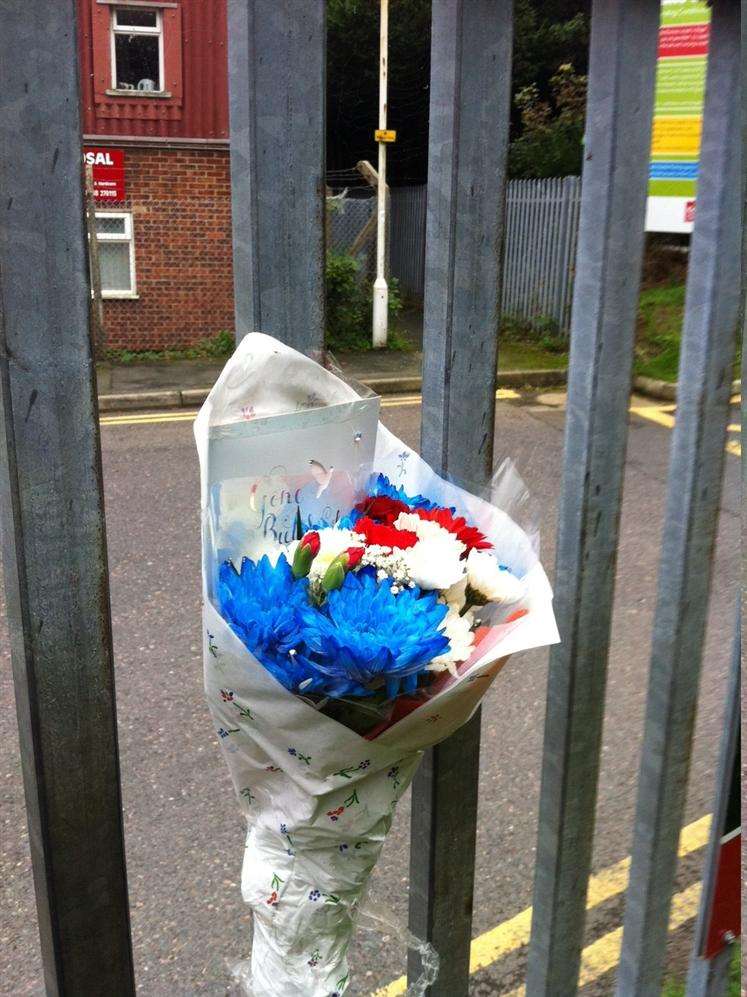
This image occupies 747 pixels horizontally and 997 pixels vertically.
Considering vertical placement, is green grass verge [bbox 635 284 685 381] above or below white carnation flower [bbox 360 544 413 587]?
below

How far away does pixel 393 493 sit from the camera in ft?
4.28

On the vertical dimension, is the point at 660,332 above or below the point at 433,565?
below

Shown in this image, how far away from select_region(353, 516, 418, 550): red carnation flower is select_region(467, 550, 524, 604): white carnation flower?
8cm

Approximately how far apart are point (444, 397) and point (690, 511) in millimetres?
445

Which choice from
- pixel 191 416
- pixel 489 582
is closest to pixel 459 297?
pixel 489 582

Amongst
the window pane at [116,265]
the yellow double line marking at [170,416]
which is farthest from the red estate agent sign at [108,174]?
the yellow double line marking at [170,416]

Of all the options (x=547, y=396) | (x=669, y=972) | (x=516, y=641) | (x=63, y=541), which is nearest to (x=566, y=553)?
(x=516, y=641)

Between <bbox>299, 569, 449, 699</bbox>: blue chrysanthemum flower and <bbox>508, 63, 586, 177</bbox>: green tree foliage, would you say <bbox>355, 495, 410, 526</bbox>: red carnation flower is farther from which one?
<bbox>508, 63, 586, 177</bbox>: green tree foliage

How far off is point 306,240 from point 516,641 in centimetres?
57

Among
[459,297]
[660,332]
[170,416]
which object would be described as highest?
[459,297]

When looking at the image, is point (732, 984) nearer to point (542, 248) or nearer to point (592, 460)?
point (592, 460)

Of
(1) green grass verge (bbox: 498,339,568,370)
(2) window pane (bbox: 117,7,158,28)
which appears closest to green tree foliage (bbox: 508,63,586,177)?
(1) green grass verge (bbox: 498,339,568,370)

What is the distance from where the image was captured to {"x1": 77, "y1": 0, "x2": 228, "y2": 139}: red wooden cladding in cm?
1260

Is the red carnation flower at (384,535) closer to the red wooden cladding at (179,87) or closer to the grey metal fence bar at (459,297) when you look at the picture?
the grey metal fence bar at (459,297)
